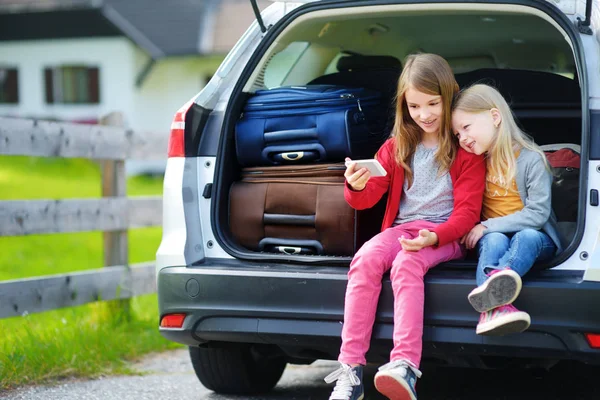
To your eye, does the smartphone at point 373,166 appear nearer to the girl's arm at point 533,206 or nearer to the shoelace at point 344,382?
the girl's arm at point 533,206

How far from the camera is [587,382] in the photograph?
4488 mm

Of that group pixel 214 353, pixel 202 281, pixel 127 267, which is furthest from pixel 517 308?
pixel 127 267

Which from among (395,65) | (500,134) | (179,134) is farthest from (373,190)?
(395,65)

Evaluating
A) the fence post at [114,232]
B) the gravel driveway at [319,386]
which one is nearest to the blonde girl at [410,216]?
the gravel driveway at [319,386]

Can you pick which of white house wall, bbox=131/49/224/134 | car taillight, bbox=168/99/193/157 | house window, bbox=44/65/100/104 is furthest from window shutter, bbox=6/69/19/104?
car taillight, bbox=168/99/193/157

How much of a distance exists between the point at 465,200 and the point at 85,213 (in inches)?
105

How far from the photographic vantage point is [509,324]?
3.04 metres

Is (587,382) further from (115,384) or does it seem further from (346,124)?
(115,384)

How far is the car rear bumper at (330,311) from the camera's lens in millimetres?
3055

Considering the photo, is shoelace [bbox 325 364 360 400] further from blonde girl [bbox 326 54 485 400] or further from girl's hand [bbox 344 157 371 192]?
girl's hand [bbox 344 157 371 192]

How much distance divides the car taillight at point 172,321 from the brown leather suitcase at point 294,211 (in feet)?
1.32

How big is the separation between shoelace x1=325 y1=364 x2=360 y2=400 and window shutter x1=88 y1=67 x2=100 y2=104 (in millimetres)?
21883

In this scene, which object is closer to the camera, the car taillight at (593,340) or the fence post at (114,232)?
the car taillight at (593,340)

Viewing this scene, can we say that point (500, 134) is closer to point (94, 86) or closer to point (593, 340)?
point (593, 340)
